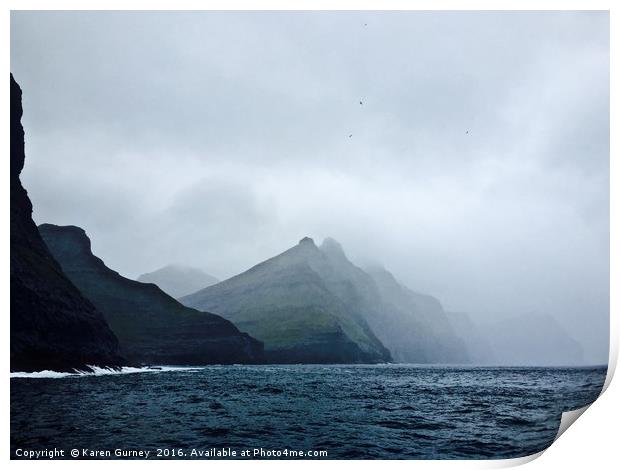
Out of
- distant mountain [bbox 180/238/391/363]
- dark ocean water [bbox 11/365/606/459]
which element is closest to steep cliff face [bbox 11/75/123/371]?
dark ocean water [bbox 11/365/606/459]

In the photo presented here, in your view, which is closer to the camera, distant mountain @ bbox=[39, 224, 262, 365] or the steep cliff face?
the steep cliff face

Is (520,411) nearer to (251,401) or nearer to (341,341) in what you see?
(251,401)

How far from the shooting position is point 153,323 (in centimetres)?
8150

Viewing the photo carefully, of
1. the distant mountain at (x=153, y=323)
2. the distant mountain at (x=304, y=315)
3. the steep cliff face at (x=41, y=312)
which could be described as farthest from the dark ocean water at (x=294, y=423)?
the distant mountain at (x=304, y=315)

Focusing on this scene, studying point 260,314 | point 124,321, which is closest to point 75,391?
point 124,321

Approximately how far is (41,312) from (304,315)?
59.2 m

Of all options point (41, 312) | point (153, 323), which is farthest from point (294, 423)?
point (153, 323)

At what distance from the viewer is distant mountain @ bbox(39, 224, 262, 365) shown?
65500 millimetres

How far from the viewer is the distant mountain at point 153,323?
65.5 meters

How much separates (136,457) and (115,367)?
134ft

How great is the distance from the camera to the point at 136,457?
16750 millimetres

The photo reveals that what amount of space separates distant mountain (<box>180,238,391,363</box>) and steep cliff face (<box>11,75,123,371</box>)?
1977 centimetres

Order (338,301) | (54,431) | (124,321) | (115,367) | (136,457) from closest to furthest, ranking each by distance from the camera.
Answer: (136,457)
(54,431)
(115,367)
(124,321)
(338,301)

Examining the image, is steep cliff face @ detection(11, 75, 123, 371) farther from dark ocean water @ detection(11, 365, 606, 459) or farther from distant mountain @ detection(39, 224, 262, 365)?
dark ocean water @ detection(11, 365, 606, 459)
